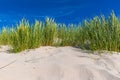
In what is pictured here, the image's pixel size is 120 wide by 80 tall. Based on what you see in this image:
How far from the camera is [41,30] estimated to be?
5.75 metres

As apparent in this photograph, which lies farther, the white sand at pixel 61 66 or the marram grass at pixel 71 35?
the marram grass at pixel 71 35

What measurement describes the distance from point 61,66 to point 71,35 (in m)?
2.05

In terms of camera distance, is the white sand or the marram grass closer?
the white sand

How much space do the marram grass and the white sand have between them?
331 mm

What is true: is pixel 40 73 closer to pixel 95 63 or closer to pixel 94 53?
pixel 95 63

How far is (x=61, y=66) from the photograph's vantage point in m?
3.88

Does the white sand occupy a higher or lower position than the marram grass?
lower

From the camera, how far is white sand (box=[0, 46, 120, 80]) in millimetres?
3605

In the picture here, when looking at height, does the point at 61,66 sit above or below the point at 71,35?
below

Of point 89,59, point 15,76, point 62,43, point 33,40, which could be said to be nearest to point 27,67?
point 15,76

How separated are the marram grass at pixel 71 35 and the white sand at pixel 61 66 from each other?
1.09 feet

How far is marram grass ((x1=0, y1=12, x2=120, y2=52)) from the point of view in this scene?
4.80m

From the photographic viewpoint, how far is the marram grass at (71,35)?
15.8 ft

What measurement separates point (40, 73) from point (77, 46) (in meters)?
1.70
